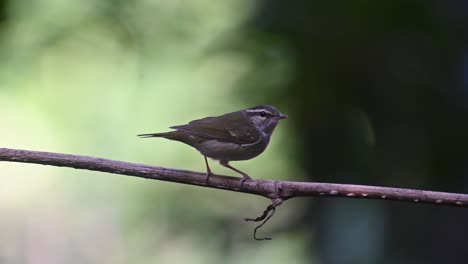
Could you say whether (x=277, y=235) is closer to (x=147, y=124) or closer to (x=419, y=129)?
(x=419, y=129)

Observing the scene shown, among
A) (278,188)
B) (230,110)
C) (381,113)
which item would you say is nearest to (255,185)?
(278,188)

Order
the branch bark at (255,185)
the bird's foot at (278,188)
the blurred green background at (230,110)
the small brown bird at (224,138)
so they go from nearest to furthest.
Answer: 1. the branch bark at (255,185)
2. the bird's foot at (278,188)
3. the small brown bird at (224,138)
4. the blurred green background at (230,110)

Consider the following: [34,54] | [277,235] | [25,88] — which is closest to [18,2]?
[34,54]

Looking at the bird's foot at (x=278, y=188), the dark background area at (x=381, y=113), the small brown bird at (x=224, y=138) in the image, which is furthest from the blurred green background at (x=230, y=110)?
the bird's foot at (x=278, y=188)

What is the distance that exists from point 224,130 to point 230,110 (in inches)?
44.0

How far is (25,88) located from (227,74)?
1468 millimetres

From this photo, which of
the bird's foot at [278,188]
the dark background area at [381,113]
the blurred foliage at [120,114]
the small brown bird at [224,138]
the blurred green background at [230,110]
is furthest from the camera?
the blurred foliage at [120,114]

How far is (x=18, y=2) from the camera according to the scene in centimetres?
418

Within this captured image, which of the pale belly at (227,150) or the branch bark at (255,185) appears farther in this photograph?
the pale belly at (227,150)

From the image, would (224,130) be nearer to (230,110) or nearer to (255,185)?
(255,185)

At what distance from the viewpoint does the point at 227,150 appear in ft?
10.7

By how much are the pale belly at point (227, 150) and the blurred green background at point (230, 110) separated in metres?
0.66

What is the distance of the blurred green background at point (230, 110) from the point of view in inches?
140

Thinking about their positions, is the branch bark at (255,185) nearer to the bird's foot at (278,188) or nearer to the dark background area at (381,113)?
the bird's foot at (278,188)
